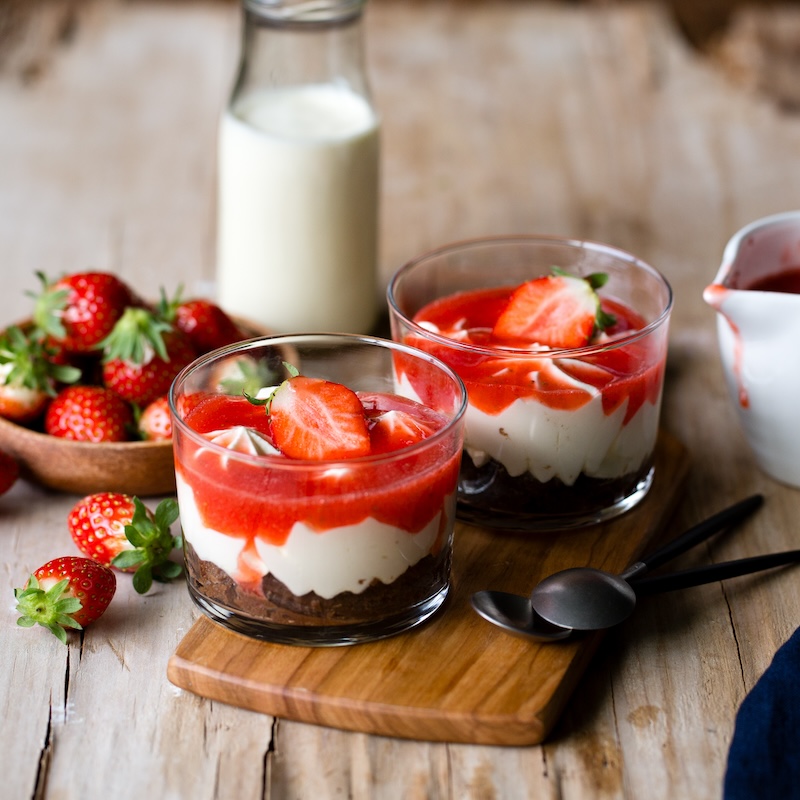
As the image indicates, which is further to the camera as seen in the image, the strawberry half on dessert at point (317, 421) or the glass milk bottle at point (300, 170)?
the glass milk bottle at point (300, 170)

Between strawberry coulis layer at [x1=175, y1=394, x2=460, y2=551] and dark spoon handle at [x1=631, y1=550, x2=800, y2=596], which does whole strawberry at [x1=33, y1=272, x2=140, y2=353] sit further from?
dark spoon handle at [x1=631, y1=550, x2=800, y2=596]

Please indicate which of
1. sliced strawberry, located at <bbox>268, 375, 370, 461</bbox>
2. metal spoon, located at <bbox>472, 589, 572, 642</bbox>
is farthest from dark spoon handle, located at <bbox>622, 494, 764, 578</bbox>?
sliced strawberry, located at <bbox>268, 375, 370, 461</bbox>

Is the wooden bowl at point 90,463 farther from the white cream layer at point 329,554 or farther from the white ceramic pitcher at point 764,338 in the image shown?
the white ceramic pitcher at point 764,338

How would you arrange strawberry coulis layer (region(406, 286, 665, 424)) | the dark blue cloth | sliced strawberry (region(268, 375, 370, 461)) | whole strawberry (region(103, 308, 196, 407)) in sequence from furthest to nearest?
whole strawberry (region(103, 308, 196, 407)) < strawberry coulis layer (region(406, 286, 665, 424)) < sliced strawberry (region(268, 375, 370, 461)) < the dark blue cloth

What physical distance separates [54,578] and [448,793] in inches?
17.3

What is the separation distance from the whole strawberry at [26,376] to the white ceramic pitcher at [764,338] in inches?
30.4

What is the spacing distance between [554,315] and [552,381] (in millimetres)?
105

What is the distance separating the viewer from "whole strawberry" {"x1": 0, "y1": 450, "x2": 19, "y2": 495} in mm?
1357

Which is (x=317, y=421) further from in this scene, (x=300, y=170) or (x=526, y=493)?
(x=300, y=170)

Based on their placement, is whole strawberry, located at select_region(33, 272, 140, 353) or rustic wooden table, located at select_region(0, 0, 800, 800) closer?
rustic wooden table, located at select_region(0, 0, 800, 800)

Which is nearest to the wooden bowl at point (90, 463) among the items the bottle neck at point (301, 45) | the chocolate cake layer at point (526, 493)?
the chocolate cake layer at point (526, 493)

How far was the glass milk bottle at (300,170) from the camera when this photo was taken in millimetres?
1672

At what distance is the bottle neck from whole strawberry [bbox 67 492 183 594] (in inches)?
29.1

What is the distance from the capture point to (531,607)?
3.79 feet
